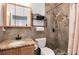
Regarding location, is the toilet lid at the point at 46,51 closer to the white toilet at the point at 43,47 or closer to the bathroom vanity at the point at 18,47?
the white toilet at the point at 43,47

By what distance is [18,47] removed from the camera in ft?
5.42

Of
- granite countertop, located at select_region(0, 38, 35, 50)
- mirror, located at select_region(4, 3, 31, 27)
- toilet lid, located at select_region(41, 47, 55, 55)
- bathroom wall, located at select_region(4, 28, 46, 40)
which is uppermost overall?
mirror, located at select_region(4, 3, 31, 27)

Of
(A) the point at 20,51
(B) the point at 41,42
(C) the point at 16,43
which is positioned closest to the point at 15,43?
(C) the point at 16,43

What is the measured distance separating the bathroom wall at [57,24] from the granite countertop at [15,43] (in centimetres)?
23

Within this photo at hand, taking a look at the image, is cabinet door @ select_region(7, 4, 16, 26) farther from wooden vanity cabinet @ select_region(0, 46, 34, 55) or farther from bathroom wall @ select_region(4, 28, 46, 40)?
wooden vanity cabinet @ select_region(0, 46, 34, 55)

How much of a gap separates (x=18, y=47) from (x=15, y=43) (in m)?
0.06

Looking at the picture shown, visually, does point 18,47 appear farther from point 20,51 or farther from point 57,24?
point 57,24

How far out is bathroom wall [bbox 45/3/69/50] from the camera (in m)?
1.67

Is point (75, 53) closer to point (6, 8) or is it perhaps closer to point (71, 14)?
point (71, 14)

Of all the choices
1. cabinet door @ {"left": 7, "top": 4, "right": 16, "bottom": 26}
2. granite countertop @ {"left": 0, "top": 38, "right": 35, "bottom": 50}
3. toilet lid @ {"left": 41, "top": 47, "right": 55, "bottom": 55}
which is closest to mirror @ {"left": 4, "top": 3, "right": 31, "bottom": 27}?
cabinet door @ {"left": 7, "top": 4, "right": 16, "bottom": 26}

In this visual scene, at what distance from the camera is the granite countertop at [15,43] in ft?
5.30

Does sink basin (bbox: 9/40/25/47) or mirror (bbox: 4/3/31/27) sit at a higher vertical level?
mirror (bbox: 4/3/31/27)

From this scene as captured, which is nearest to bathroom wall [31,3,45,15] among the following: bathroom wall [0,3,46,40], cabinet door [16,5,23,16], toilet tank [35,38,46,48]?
bathroom wall [0,3,46,40]

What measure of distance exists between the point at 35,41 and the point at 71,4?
616 millimetres
